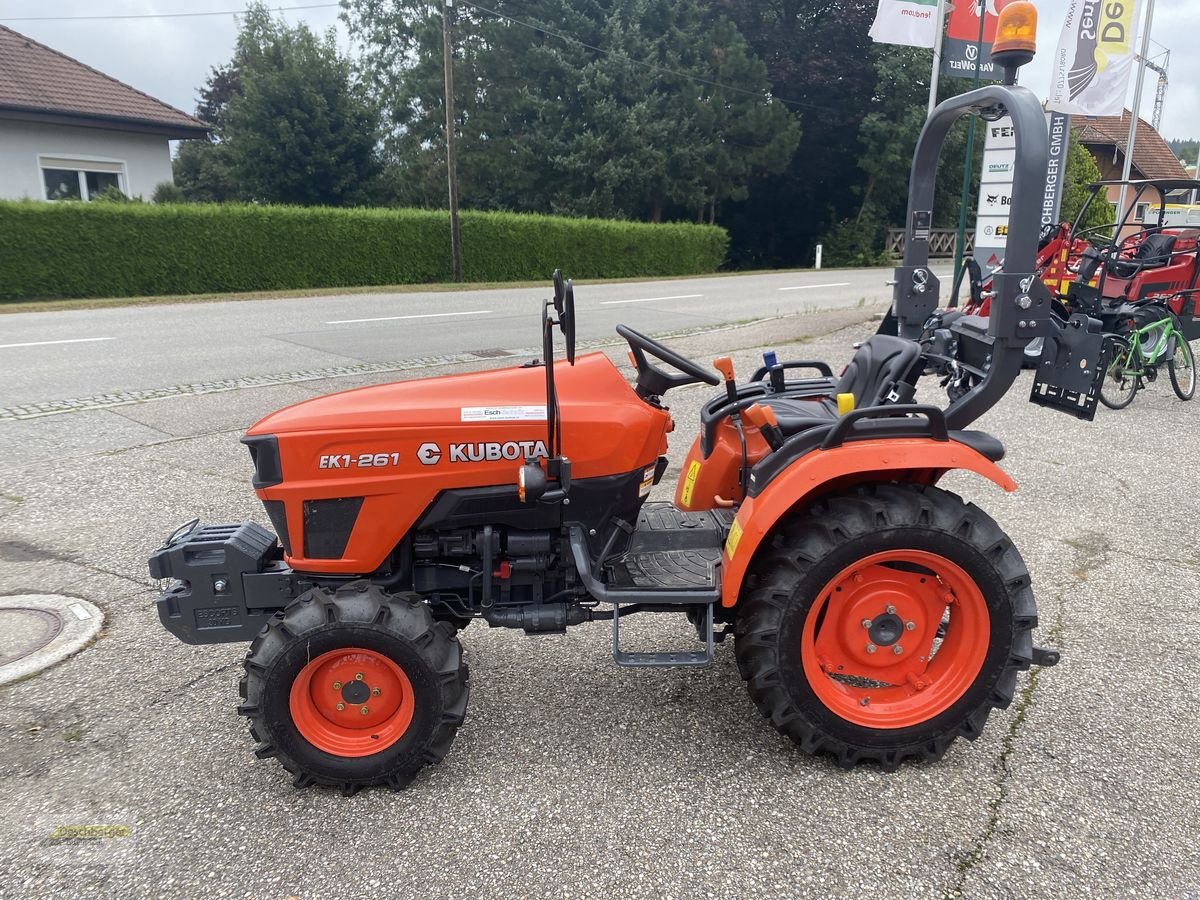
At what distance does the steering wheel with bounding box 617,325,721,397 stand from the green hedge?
15989mm

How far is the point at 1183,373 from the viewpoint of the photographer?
8.06 m

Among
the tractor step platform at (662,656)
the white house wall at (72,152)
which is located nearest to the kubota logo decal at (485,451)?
the tractor step platform at (662,656)

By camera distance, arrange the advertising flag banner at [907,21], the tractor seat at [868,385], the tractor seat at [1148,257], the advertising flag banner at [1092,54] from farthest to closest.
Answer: the advertising flag banner at [907,21] → the advertising flag banner at [1092,54] → the tractor seat at [1148,257] → the tractor seat at [868,385]

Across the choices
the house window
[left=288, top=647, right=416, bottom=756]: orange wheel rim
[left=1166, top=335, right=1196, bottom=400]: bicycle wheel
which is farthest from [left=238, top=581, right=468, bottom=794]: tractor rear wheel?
the house window

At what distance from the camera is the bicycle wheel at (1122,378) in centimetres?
759

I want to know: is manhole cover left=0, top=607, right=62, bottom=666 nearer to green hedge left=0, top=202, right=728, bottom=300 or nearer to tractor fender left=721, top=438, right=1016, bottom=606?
tractor fender left=721, top=438, right=1016, bottom=606

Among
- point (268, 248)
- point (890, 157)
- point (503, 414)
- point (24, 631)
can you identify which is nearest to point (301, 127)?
point (268, 248)

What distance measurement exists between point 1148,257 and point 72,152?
23364 millimetres

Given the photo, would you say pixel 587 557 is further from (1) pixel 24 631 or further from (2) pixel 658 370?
(1) pixel 24 631

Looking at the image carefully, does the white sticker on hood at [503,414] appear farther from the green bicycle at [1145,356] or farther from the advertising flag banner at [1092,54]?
the advertising flag banner at [1092,54]

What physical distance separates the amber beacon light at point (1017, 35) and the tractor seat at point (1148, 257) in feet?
26.0

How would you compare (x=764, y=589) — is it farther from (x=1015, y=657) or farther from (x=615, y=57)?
(x=615, y=57)

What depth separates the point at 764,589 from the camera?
246 cm

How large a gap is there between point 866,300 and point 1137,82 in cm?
1098
